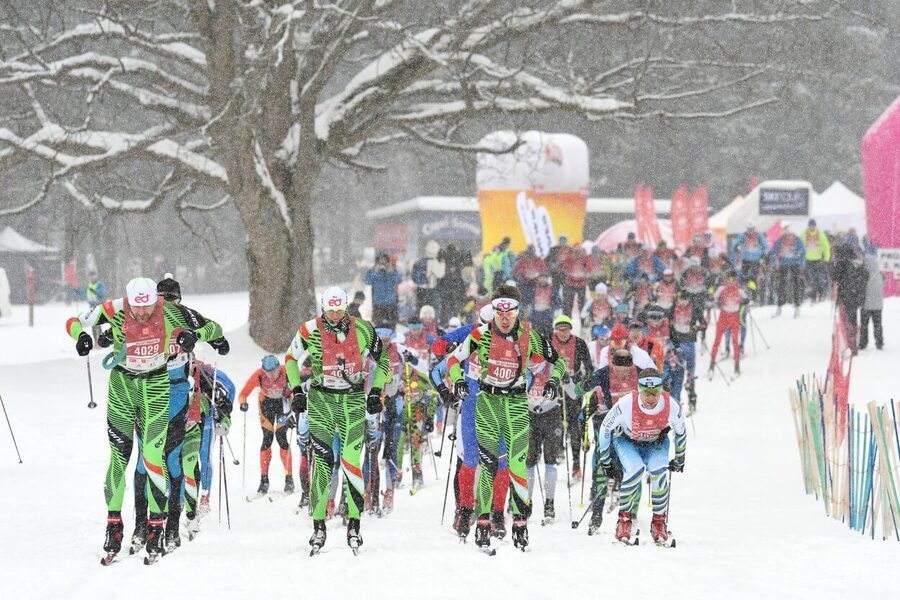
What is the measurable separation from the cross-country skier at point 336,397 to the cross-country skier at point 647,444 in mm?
1978

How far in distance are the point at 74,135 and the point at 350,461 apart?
554 inches

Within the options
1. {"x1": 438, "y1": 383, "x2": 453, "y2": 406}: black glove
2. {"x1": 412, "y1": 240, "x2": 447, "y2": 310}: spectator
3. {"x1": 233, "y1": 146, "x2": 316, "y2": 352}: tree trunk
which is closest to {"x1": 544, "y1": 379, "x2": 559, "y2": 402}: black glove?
{"x1": 438, "y1": 383, "x2": 453, "y2": 406}: black glove

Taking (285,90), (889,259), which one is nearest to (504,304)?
(889,259)

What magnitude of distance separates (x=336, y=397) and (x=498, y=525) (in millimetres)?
1617

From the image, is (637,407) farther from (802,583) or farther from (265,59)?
(265,59)

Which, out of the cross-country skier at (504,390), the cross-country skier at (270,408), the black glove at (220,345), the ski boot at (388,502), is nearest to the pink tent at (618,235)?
the cross-country skier at (270,408)

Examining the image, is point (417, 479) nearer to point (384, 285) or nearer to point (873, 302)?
point (384, 285)

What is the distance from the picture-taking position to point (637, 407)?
360 inches

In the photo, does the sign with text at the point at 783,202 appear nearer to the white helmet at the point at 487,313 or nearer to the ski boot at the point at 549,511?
the ski boot at the point at 549,511

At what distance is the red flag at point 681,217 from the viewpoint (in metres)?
32.9

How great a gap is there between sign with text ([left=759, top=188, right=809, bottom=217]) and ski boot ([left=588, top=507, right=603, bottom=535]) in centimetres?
2430

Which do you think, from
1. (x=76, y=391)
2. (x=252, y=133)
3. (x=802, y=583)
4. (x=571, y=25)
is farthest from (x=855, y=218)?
(x=802, y=583)

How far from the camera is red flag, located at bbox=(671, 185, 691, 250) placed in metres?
32.9

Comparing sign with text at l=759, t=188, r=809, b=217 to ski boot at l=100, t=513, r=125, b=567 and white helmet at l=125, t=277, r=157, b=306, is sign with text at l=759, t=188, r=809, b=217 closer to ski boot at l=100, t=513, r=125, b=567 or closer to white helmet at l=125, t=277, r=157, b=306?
white helmet at l=125, t=277, r=157, b=306
